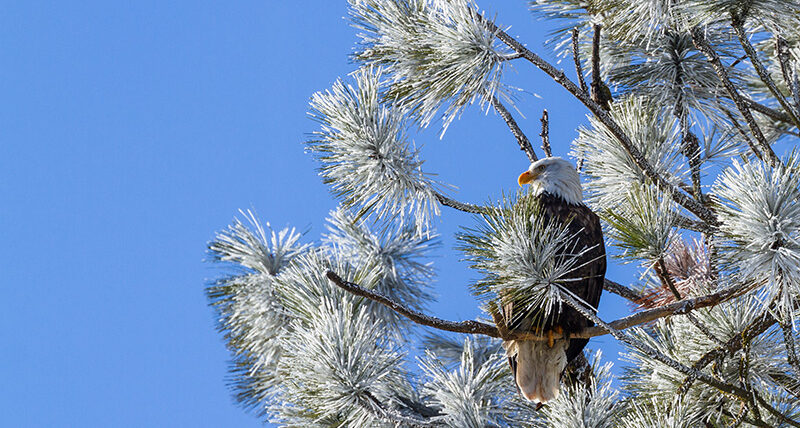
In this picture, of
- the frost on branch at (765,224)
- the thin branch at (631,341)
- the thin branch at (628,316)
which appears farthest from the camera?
the thin branch at (628,316)

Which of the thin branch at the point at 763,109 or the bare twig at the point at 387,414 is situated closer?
the bare twig at the point at 387,414

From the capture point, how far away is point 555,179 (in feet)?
9.01

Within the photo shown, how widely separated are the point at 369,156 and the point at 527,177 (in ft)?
2.40

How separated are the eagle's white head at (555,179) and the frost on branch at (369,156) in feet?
1.56

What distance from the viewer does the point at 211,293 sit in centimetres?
336

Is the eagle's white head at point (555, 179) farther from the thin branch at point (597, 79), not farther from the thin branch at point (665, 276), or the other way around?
the thin branch at point (665, 276)

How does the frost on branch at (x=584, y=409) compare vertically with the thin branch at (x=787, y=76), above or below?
below

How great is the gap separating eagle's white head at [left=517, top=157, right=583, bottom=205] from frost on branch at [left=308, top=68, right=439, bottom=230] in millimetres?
477

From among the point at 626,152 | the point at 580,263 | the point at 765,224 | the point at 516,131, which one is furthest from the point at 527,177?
the point at 765,224

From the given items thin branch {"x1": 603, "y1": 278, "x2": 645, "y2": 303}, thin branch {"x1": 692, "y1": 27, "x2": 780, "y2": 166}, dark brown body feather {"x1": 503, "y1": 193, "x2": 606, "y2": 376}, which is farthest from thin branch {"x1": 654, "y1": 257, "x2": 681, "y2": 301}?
thin branch {"x1": 603, "y1": 278, "x2": 645, "y2": 303}

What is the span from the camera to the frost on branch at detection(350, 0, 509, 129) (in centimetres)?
219

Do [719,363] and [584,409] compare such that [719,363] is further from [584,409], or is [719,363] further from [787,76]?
[787,76]

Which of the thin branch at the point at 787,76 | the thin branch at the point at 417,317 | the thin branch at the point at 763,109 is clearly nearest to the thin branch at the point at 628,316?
the thin branch at the point at 417,317

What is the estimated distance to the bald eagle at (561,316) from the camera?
2266 mm
